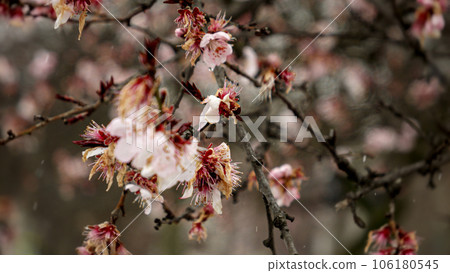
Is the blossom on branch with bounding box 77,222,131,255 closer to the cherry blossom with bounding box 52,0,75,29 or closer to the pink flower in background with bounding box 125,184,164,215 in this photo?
the pink flower in background with bounding box 125,184,164,215

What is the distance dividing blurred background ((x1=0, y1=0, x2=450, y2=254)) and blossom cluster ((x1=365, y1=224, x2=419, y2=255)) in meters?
0.32

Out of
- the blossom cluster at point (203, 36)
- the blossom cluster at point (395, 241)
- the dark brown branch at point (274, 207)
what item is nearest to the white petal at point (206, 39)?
the blossom cluster at point (203, 36)

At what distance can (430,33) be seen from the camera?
1095 millimetres

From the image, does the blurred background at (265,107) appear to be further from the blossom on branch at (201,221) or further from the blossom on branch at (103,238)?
the blossom on branch at (103,238)

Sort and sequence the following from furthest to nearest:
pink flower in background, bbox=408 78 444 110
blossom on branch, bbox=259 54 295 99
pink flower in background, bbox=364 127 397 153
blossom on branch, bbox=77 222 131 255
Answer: pink flower in background, bbox=364 127 397 153 → pink flower in background, bbox=408 78 444 110 → blossom on branch, bbox=259 54 295 99 → blossom on branch, bbox=77 222 131 255

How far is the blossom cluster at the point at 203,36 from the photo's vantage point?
2.23ft

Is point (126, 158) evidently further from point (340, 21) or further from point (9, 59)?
point (9, 59)

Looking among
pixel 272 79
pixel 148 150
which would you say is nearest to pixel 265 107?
pixel 272 79

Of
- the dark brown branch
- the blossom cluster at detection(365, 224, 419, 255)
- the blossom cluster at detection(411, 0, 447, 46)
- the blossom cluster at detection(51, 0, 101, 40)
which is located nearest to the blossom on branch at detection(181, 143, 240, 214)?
the dark brown branch

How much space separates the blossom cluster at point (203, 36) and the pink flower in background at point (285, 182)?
41cm

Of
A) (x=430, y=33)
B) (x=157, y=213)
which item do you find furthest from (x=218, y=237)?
(x=430, y=33)

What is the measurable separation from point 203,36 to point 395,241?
0.72 metres

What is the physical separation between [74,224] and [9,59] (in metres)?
1.64

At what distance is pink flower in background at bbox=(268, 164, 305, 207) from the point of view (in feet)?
3.30
